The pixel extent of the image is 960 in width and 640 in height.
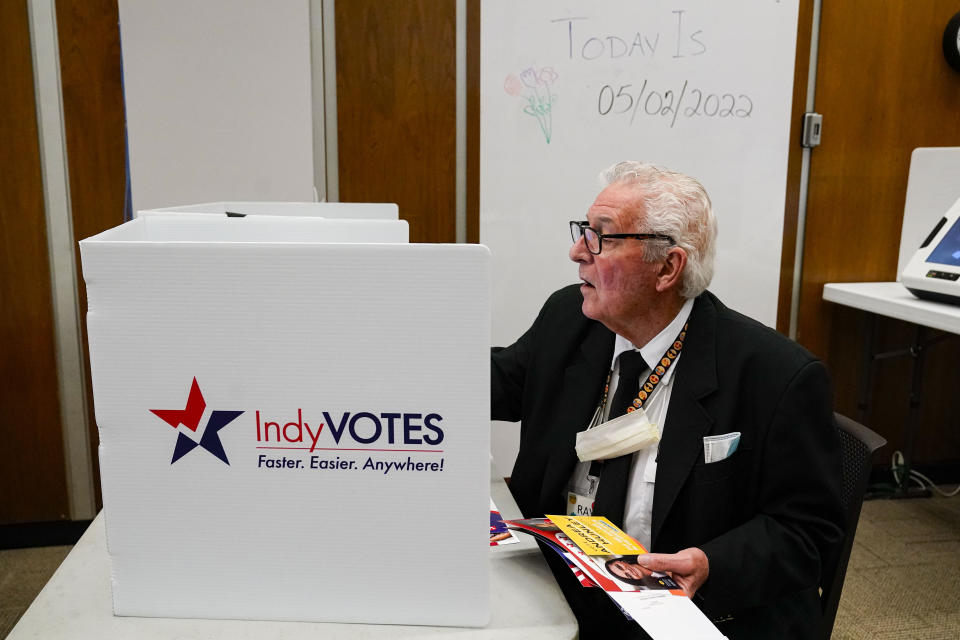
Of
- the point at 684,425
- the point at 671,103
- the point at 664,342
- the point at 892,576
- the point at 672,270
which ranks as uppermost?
the point at 671,103

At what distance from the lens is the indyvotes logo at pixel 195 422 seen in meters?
0.79

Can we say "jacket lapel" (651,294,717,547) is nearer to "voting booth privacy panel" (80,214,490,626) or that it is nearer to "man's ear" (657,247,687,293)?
"man's ear" (657,247,687,293)

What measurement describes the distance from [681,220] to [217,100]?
1.66 m

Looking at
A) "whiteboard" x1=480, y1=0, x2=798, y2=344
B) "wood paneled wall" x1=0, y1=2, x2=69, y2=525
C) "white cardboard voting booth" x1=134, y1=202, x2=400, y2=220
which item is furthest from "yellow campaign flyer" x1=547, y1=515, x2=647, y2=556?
"wood paneled wall" x1=0, y1=2, x2=69, y2=525

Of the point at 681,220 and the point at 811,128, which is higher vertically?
the point at 811,128

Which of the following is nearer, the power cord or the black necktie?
the black necktie

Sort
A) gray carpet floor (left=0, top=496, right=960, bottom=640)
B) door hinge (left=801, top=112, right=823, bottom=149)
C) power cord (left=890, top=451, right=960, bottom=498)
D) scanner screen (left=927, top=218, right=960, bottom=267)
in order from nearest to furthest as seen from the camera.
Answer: gray carpet floor (left=0, top=496, right=960, bottom=640) < scanner screen (left=927, top=218, right=960, bottom=267) < door hinge (left=801, top=112, right=823, bottom=149) < power cord (left=890, top=451, right=960, bottom=498)

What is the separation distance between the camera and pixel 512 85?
2549mm

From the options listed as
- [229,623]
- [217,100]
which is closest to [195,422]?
[229,623]

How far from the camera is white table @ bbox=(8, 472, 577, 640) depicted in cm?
81

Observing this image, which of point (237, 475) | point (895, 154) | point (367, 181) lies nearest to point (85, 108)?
point (367, 181)

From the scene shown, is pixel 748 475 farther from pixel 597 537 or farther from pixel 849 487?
→ pixel 597 537

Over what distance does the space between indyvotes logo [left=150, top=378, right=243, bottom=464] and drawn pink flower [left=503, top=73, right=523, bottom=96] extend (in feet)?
6.49

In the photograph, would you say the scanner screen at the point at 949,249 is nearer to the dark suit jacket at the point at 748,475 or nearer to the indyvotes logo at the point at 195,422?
the dark suit jacket at the point at 748,475
